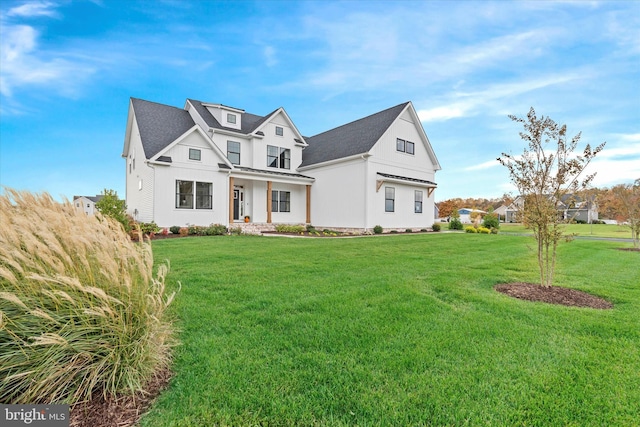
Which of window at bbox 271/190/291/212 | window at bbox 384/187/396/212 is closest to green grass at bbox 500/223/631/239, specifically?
window at bbox 384/187/396/212

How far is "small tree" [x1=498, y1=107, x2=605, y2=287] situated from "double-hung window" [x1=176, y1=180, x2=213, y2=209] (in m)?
14.5

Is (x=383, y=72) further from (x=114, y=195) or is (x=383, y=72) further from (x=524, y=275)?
(x=114, y=195)

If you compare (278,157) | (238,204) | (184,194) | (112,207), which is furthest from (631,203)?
(112,207)

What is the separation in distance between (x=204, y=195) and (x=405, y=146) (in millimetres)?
12837

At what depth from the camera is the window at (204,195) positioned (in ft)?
51.6

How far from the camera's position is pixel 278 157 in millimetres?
19953

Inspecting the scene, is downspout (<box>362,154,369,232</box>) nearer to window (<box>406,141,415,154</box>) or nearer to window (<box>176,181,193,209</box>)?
window (<box>406,141,415,154</box>)

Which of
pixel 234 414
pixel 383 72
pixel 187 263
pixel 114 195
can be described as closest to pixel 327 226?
pixel 383 72

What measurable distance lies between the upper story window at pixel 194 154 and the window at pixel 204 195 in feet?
4.63

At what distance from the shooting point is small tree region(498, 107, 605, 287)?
475cm

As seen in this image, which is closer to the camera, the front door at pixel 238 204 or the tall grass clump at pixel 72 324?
the tall grass clump at pixel 72 324

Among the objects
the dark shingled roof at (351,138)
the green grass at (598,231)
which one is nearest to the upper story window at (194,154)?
the dark shingled roof at (351,138)

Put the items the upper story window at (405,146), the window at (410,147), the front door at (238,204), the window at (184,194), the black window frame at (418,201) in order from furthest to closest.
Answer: the black window frame at (418,201) → the window at (410,147) → the front door at (238,204) → the upper story window at (405,146) → the window at (184,194)

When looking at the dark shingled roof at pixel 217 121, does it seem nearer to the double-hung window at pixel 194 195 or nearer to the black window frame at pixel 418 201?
the double-hung window at pixel 194 195
